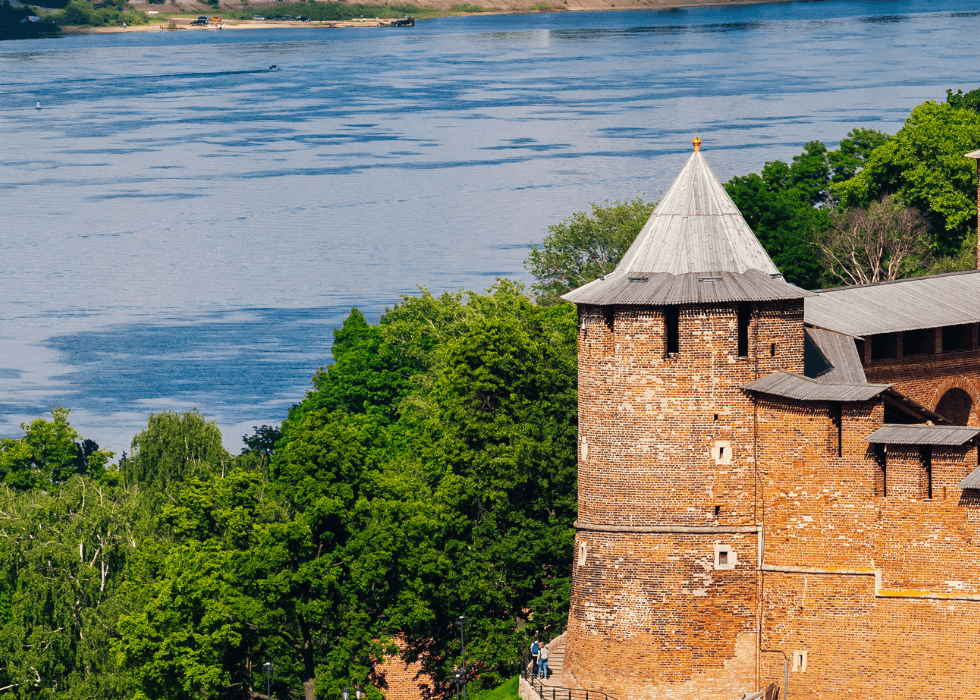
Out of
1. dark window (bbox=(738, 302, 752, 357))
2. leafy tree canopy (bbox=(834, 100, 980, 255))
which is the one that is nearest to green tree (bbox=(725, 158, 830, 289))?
leafy tree canopy (bbox=(834, 100, 980, 255))

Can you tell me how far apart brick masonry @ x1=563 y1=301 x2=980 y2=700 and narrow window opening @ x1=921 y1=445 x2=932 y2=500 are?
7 cm

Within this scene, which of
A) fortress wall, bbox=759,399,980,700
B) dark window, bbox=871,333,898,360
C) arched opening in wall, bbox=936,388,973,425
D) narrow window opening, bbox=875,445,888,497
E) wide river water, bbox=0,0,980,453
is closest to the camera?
fortress wall, bbox=759,399,980,700

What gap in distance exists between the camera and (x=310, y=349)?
82.6 meters

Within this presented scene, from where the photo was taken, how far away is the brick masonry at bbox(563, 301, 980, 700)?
33062 millimetres

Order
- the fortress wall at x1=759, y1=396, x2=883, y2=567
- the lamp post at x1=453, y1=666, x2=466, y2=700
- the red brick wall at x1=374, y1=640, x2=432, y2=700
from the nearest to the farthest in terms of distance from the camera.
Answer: the fortress wall at x1=759, y1=396, x2=883, y2=567, the lamp post at x1=453, y1=666, x2=466, y2=700, the red brick wall at x1=374, y1=640, x2=432, y2=700

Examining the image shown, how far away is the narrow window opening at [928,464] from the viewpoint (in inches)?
1278

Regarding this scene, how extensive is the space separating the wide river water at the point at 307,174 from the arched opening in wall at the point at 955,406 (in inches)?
1434

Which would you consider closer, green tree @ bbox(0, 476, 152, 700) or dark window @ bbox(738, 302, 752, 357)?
dark window @ bbox(738, 302, 752, 357)

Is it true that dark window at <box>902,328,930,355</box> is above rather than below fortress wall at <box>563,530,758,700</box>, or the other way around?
above

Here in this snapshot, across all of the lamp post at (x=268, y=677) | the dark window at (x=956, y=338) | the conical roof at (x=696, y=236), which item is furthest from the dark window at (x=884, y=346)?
the lamp post at (x=268, y=677)

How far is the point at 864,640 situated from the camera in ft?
110


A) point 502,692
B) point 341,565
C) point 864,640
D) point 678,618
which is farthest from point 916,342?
point 341,565

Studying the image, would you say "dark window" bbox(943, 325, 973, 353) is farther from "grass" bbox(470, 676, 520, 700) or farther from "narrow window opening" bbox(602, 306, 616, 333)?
"grass" bbox(470, 676, 520, 700)

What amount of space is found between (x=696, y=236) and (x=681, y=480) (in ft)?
15.7
